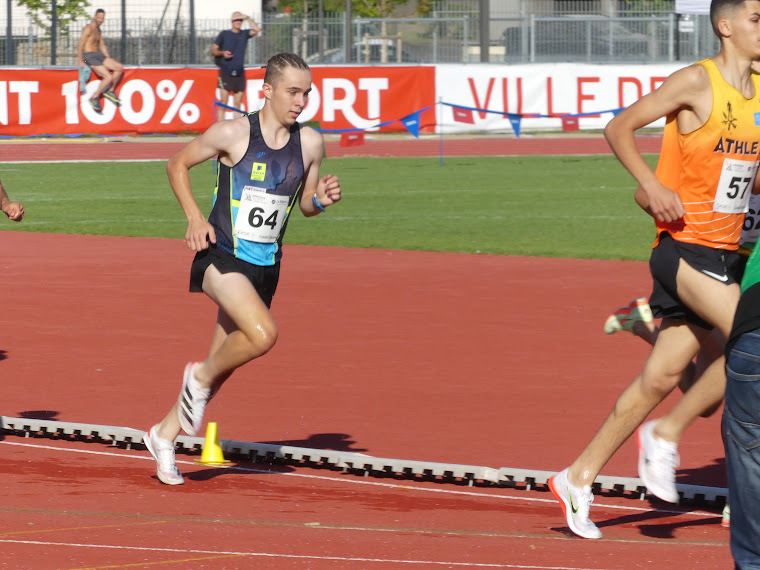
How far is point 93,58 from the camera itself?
31.9 meters

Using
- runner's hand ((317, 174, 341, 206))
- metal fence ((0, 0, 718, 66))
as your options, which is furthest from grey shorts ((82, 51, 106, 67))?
runner's hand ((317, 174, 341, 206))

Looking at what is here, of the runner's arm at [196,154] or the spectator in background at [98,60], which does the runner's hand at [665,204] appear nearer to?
the runner's arm at [196,154]

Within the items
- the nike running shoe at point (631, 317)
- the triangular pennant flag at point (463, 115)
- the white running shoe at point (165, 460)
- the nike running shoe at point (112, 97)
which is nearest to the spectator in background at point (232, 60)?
the nike running shoe at point (112, 97)

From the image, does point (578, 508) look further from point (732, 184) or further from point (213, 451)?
point (213, 451)

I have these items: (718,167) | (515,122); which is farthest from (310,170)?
(515,122)

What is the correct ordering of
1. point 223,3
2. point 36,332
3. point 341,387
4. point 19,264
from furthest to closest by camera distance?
point 223,3
point 19,264
point 36,332
point 341,387

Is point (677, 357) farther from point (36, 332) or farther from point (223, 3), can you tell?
point (223, 3)

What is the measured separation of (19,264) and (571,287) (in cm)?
560

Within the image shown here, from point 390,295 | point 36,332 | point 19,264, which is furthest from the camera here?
point 19,264

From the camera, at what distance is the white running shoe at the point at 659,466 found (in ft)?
19.8

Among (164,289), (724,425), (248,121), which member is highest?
(248,121)

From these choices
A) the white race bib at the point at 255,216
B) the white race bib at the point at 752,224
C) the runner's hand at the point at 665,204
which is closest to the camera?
the runner's hand at the point at 665,204

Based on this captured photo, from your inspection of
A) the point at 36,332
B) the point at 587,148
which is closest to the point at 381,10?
the point at 587,148

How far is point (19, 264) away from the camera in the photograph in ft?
49.9
